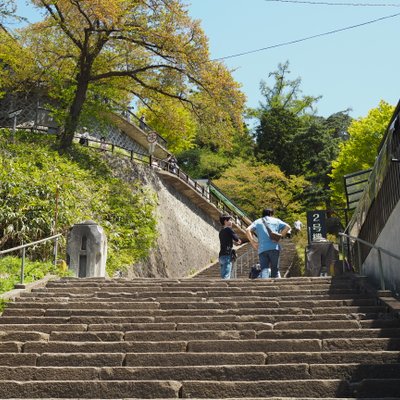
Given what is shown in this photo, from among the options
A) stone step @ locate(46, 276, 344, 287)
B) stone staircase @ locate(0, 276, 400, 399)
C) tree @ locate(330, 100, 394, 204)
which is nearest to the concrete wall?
stone staircase @ locate(0, 276, 400, 399)

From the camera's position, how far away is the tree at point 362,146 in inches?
1629

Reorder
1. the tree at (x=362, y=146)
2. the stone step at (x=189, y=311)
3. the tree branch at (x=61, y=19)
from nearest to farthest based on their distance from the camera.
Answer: the stone step at (x=189, y=311), the tree branch at (x=61, y=19), the tree at (x=362, y=146)

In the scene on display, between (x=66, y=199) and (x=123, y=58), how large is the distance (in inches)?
341

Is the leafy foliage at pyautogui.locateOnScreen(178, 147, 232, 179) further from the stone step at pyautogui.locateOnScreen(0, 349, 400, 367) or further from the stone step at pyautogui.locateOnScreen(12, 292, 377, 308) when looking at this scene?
the stone step at pyautogui.locateOnScreen(0, 349, 400, 367)

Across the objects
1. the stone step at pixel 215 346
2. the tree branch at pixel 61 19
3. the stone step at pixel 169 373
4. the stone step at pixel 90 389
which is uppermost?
the tree branch at pixel 61 19

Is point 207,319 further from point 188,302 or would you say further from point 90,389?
point 90,389

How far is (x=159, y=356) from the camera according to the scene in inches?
287

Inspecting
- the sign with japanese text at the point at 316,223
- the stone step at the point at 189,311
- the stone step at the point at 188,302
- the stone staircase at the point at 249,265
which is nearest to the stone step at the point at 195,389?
the stone step at the point at 189,311

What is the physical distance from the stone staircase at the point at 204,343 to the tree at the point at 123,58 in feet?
50.0

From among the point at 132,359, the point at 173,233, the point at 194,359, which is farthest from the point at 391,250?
the point at 173,233

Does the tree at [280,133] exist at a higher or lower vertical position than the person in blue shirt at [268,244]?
higher

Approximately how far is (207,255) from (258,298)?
75.1ft

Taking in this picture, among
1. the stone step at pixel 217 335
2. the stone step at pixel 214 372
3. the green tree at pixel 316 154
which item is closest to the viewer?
the stone step at pixel 214 372

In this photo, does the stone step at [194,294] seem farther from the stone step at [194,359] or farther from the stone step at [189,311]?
the stone step at [194,359]
